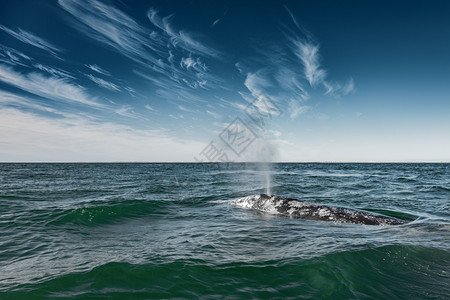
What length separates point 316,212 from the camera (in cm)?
1109

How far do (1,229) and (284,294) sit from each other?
1042 cm

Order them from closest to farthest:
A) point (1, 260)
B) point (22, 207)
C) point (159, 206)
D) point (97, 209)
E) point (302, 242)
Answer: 1. point (1, 260)
2. point (302, 242)
3. point (97, 209)
4. point (22, 207)
5. point (159, 206)

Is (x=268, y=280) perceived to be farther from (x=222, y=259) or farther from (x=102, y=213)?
(x=102, y=213)

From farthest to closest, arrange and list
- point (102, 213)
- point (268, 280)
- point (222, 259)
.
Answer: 1. point (102, 213)
2. point (222, 259)
3. point (268, 280)

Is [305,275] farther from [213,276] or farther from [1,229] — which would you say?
[1,229]

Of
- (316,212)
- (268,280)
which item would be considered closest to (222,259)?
(268,280)

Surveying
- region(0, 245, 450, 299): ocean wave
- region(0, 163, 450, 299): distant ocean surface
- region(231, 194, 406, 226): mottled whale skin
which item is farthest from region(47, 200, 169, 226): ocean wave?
region(0, 245, 450, 299): ocean wave

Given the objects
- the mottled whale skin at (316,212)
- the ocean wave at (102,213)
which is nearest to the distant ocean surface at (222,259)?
the ocean wave at (102,213)

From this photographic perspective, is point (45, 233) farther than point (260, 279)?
Yes

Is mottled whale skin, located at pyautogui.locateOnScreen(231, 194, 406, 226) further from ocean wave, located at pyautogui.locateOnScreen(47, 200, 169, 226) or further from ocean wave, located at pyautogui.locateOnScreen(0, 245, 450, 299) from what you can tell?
ocean wave, located at pyautogui.locateOnScreen(47, 200, 169, 226)

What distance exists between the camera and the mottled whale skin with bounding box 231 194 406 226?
396 inches

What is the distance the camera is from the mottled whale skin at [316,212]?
10.1m

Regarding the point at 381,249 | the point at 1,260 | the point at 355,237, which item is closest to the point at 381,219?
the point at 355,237

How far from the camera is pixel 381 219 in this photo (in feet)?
32.9
